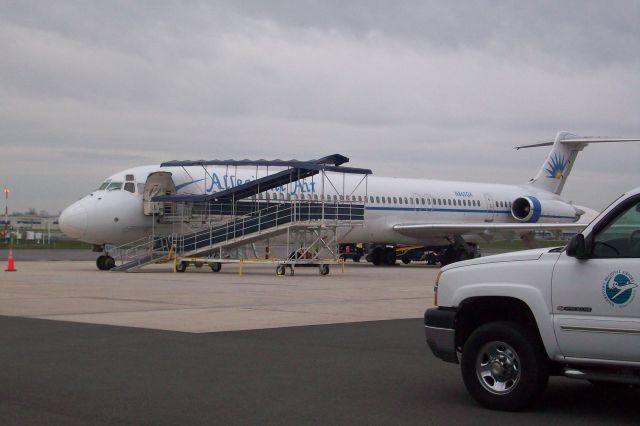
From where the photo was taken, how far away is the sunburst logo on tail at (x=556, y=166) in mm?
50312

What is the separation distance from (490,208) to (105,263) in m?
21.8

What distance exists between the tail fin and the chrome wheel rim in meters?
43.6

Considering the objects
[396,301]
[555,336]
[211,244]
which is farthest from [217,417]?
[211,244]

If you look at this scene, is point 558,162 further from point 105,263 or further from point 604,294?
point 604,294

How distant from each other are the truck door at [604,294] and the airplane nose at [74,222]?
1003 inches

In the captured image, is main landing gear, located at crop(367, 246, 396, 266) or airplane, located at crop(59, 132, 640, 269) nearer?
airplane, located at crop(59, 132, 640, 269)

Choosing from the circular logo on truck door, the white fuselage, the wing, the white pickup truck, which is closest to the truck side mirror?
the white pickup truck

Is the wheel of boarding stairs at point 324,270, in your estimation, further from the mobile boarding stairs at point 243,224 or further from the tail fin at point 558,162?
the tail fin at point 558,162

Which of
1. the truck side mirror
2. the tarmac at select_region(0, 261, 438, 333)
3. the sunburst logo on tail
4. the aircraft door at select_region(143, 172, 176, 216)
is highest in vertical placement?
the sunburst logo on tail

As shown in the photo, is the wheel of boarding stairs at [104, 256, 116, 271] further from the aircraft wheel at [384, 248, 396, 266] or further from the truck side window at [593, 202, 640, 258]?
the truck side window at [593, 202, 640, 258]

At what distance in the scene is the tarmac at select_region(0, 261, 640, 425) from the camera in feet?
24.6

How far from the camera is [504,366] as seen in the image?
25.9 feet

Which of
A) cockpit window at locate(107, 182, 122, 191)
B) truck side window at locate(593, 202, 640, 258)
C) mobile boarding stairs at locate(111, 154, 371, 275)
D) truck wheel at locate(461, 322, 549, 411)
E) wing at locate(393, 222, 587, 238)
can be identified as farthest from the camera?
wing at locate(393, 222, 587, 238)

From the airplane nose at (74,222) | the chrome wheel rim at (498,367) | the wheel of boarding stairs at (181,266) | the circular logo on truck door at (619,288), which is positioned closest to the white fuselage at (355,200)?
the airplane nose at (74,222)
